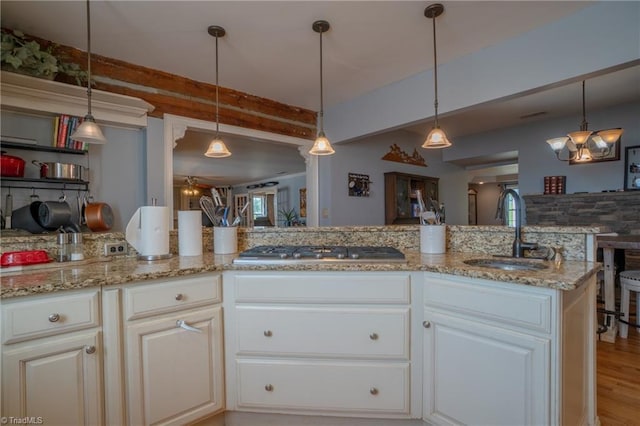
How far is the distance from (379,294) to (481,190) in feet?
32.9

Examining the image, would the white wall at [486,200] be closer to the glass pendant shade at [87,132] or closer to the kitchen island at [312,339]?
the kitchen island at [312,339]

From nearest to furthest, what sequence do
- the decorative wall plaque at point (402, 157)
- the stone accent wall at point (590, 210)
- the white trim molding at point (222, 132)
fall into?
the white trim molding at point (222, 132) → the stone accent wall at point (590, 210) → the decorative wall plaque at point (402, 157)

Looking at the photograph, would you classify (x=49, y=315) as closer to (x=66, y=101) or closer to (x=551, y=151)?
(x=66, y=101)

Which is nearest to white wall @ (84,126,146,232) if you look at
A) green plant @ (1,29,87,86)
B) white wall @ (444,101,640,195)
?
green plant @ (1,29,87,86)

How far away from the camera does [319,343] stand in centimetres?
156

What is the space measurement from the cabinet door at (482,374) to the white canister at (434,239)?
1.72 feet

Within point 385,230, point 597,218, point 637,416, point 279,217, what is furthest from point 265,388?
point 279,217

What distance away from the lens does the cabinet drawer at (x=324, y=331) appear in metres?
1.53

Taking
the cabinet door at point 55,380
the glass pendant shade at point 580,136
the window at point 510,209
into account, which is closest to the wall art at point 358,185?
the window at point 510,209

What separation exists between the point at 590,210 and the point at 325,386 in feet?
14.8

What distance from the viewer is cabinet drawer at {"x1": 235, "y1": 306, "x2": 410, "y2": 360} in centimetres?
153

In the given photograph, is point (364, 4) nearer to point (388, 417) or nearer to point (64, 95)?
point (64, 95)

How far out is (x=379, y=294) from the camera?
153cm

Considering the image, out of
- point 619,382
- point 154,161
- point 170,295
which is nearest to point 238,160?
point 154,161
